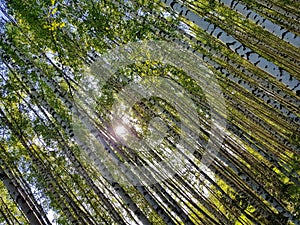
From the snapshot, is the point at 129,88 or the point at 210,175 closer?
the point at 210,175

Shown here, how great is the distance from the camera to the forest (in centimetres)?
687

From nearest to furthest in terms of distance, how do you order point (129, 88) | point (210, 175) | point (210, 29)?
point (210, 29), point (210, 175), point (129, 88)

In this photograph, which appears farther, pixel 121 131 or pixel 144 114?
pixel 144 114

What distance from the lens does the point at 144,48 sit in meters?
9.38

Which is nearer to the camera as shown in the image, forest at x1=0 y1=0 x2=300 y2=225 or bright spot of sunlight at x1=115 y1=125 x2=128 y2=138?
forest at x1=0 y1=0 x2=300 y2=225

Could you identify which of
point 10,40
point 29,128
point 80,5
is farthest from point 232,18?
point 29,128

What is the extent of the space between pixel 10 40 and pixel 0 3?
280 cm

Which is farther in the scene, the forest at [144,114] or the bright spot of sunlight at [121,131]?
the bright spot of sunlight at [121,131]

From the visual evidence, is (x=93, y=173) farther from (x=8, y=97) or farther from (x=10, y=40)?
(x=10, y=40)

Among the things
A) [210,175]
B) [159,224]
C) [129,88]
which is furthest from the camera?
[129,88]

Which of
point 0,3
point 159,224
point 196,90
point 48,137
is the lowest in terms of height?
point 159,224

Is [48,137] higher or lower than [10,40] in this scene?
lower

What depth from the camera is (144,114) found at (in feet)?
38.3

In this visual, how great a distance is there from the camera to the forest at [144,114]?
687cm
